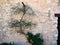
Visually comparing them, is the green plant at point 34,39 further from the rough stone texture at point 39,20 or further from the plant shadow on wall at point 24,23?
the rough stone texture at point 39,20

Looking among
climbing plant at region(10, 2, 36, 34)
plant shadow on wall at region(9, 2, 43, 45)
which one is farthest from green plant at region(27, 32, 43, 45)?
climbing plant at region(10, 2, 36, 34)

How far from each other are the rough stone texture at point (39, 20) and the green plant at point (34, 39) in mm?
114

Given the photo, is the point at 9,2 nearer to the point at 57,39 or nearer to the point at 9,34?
the point at 9,34

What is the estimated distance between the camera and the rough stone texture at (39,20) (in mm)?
5105

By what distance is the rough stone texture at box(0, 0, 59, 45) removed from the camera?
201 inches

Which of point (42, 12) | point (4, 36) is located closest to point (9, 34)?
point (4, 36)

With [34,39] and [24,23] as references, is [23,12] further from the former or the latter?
[34,39]

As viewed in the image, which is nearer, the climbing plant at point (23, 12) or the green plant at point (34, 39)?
the green plant at point (34, 39)

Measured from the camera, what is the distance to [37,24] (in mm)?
5184

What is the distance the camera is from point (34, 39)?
5.05 meters

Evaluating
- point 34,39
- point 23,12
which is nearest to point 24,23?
point 23,12

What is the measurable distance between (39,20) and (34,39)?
1.45 ft

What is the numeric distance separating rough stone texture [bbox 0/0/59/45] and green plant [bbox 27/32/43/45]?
114mm

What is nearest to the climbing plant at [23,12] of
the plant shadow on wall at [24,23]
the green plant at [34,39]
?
the plant shadow on wall at [24,23]
